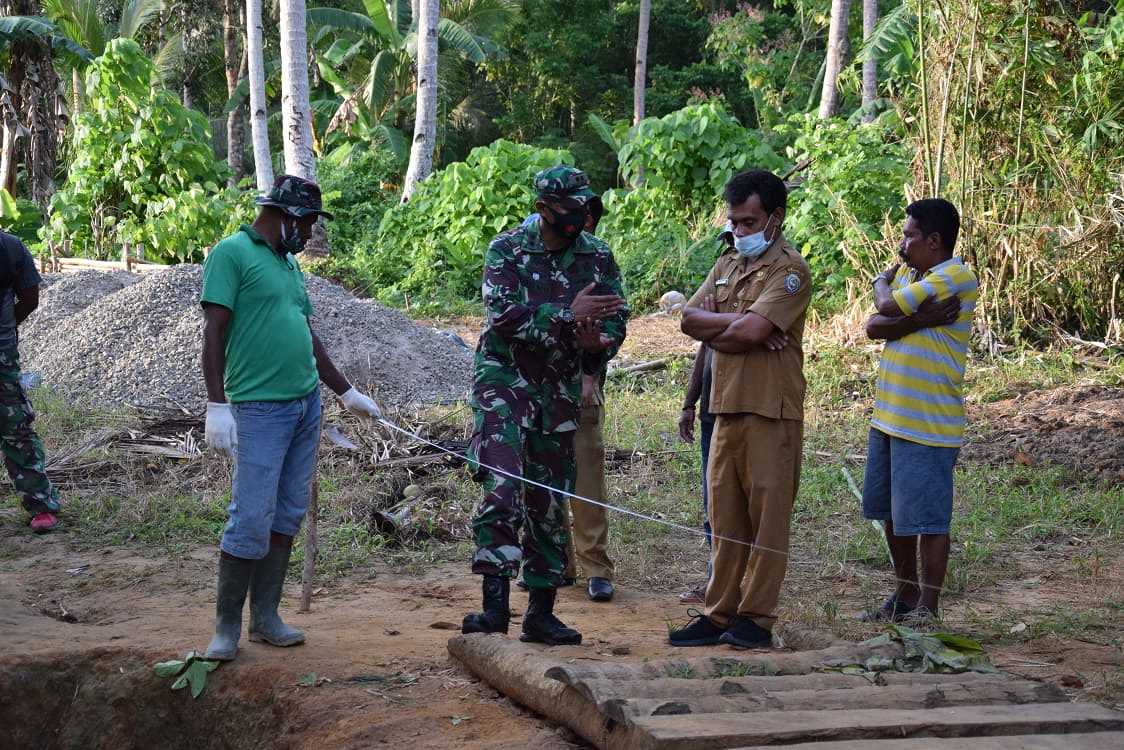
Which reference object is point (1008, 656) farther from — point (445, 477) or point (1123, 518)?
point (445, 477)

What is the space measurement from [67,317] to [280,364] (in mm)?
8938

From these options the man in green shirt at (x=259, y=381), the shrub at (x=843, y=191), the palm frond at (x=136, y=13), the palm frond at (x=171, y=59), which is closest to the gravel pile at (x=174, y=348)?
the shrub at (x=843, y=191)

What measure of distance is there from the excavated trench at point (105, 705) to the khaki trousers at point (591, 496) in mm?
1803

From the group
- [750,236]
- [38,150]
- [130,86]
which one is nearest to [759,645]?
[750,236]

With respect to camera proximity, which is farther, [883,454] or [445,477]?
[445,477]

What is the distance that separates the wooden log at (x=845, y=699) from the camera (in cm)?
322

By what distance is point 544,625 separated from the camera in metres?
4.46

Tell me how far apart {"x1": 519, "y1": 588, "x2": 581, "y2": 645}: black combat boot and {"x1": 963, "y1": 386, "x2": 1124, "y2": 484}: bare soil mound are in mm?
4439

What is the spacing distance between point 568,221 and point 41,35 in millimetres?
19306

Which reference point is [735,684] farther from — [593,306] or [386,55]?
[386,55]

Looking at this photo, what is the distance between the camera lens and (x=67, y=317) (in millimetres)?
12117

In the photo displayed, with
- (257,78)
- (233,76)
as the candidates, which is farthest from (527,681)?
(233,76)

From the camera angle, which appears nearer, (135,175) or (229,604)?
(229,604)

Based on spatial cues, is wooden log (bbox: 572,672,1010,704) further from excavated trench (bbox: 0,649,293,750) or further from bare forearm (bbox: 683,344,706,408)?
bare forearm (bbox: 683,344,706,408)
